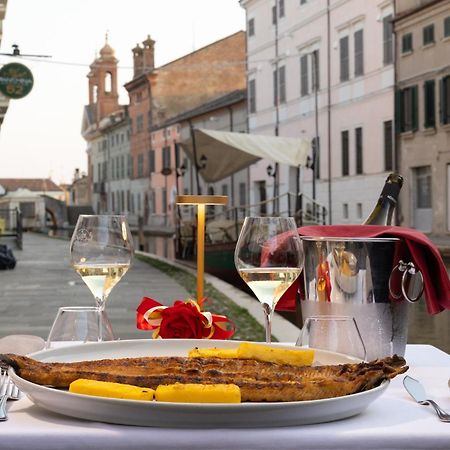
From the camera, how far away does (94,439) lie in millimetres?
1161

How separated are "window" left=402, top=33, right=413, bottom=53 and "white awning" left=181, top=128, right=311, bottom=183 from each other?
9092 mm

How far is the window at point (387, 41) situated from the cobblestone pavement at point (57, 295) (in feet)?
45.0

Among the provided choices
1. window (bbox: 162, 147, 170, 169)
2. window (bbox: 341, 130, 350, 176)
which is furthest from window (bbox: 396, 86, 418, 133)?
window (bbox: 162, 147, 170, 169)

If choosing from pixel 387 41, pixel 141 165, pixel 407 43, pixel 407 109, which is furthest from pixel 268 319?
pixel 141 165

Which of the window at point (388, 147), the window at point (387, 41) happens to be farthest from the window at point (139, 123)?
the window at point (388, 147)

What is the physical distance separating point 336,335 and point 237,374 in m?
0.22

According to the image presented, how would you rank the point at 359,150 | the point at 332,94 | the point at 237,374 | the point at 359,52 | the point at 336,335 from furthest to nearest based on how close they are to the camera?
1. the point at 332,94
2. the point at 359,52
3. the point at 359,150
4. the point at 336,335
5. the point at 237,374

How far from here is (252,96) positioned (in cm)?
3909

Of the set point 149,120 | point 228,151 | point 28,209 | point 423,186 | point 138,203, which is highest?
point 149,120

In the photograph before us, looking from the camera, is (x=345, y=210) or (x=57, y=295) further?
(x=345, y=210)

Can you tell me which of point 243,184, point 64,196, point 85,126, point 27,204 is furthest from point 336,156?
point 64,196

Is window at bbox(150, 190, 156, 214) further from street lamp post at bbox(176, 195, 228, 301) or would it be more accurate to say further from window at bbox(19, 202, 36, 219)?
street lamp post at bbox(176, 195, 228, 301)

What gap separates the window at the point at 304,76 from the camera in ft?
112

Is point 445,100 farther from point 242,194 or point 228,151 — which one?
point 242,194
